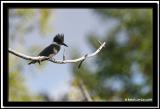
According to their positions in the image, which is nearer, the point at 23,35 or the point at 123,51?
the point at 23,35

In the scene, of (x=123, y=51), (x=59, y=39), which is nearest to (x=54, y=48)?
(x=59, y=39)

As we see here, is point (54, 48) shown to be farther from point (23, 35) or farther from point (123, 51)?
point (123, 51)

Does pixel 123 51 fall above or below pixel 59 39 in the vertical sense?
below

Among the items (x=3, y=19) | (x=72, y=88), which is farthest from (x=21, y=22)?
(x=3, y=19)

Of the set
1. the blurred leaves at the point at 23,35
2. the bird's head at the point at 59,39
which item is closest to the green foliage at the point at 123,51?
the blurred leaves at the point at 23,35

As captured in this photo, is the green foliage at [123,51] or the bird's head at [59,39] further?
the green foliage at [123,51]

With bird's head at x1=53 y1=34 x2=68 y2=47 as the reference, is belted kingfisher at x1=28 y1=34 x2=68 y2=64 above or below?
below

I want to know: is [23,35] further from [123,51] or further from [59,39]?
[123,51]

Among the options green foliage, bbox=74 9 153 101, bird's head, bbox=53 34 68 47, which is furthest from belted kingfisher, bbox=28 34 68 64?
green foliage, bbox=74 9 153 101

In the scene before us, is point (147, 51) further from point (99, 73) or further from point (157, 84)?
point (157, 84)

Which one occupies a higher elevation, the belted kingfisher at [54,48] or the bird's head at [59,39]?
the bird's head at [59,39]

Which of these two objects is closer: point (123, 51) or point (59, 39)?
point (59, 39)

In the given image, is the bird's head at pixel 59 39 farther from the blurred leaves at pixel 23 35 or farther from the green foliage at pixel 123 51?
the green foliage at pixel 123 51

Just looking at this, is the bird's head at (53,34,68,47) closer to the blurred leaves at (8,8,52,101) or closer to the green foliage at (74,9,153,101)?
the blurred leaves at (8,8,52,101)
